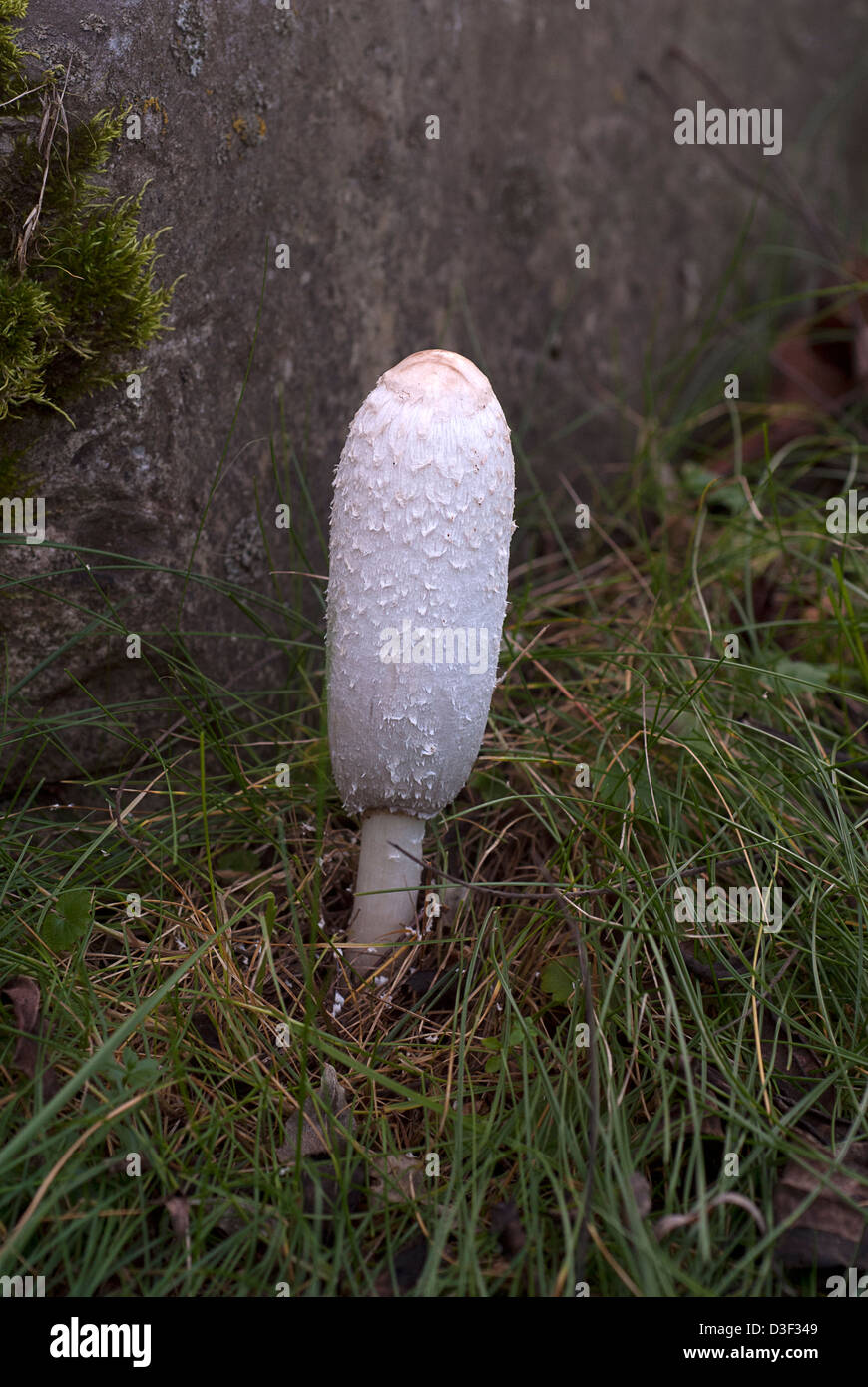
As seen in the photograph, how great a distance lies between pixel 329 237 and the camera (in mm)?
2568

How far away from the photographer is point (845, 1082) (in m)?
1.78

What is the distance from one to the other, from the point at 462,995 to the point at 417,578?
85 cm

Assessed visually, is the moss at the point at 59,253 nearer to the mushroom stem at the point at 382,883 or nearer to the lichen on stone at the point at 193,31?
the lichen on stone at the point at 193,31

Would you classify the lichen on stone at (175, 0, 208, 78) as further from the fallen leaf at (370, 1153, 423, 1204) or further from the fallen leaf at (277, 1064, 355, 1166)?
the fallen leaf at (370, 1153, 423, 1204)

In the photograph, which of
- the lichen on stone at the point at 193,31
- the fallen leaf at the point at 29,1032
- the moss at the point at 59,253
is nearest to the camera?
the fallen leaf at the point at 29,1032

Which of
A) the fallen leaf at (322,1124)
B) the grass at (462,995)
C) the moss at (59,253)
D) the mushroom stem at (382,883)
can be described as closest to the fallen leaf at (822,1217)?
the grass at (462,995)

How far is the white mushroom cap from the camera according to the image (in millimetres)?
1715

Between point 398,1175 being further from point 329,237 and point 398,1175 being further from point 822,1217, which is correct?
point 329,237

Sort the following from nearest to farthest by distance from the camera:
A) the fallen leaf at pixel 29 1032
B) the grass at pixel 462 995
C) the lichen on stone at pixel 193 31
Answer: the grass at pixel 462 995 → the fallen leaf at pixel 29 1032 → the lichen on stone at pixel 193 31

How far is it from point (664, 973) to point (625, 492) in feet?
7.37

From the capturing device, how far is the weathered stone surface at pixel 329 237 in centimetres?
214

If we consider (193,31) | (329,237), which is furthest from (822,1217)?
(193,31)

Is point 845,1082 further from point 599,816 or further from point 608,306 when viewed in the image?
point 608,306

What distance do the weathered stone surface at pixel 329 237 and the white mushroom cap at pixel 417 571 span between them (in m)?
0.61
